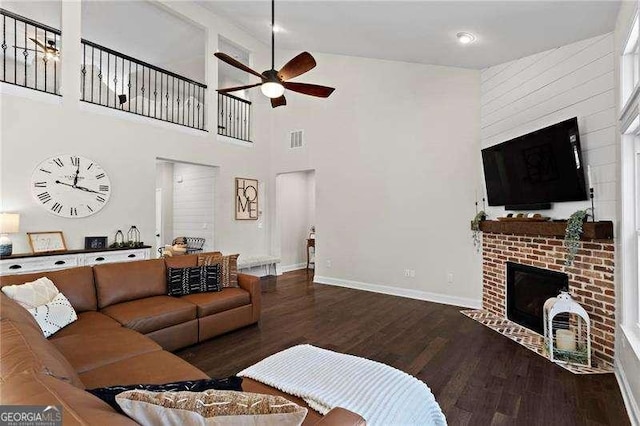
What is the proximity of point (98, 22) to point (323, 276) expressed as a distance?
623 centimetres

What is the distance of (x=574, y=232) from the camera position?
2.98 meters

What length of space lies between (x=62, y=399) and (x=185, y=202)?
22.5 ft

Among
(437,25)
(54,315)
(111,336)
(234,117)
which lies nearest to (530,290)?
(437,25)

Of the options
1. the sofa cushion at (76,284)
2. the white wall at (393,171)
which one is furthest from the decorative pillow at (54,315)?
the white wall at (393,171)

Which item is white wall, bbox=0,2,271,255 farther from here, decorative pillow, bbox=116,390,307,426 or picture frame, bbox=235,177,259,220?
decorative pillow, bbox=116,390,307,426

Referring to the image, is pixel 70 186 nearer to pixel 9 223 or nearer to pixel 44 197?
pixel 44 197

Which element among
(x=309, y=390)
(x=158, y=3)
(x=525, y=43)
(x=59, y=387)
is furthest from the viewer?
(x=158, y=3)

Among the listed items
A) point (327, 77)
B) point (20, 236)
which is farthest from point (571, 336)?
point (20, 236)

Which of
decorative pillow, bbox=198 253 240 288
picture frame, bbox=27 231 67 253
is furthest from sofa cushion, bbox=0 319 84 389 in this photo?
picture frame, bbox=27 231 67 253

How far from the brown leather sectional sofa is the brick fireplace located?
2954 millimetres

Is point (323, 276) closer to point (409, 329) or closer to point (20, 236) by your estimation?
point (409, 329)

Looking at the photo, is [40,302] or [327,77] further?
[327,77]

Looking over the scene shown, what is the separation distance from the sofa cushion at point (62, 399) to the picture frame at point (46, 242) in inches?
157

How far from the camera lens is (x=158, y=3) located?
5316 millimetres
